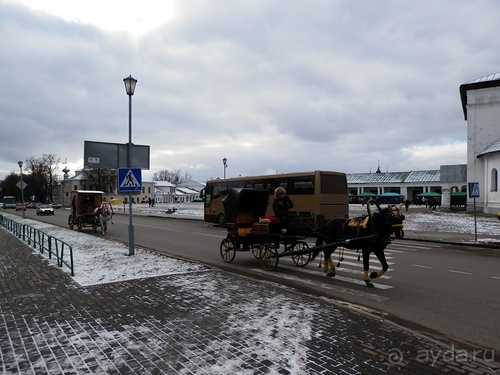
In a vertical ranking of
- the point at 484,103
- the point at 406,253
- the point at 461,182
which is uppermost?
the point at 484,103

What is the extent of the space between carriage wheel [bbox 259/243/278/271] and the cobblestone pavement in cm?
262

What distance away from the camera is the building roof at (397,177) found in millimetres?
79100

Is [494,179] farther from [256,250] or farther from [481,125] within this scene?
[256,250]

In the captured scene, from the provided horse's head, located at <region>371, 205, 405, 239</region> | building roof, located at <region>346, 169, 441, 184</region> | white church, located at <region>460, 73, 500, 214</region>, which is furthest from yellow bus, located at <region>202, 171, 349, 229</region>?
building roof, located at <region>346, 169, 441, 184</region>

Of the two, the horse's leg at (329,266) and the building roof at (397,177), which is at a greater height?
the building roof at (397,177)

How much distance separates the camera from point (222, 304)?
653cm

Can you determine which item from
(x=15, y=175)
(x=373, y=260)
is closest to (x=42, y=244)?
(x=373, y=260)

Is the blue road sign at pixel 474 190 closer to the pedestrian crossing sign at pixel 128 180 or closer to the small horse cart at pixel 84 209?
the pedestrian crossing sign at pixel 128 180

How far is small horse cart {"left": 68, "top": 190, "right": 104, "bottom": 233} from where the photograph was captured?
78.9 feet

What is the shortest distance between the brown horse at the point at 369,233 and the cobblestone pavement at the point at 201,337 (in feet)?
6.23

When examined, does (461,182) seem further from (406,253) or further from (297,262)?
(297,262)

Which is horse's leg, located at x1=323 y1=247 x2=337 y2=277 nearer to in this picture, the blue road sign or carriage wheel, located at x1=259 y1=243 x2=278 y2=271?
carriage wheel, located at x1=259 y1=243 x2=278 y2=271

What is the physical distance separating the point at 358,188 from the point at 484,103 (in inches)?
1796

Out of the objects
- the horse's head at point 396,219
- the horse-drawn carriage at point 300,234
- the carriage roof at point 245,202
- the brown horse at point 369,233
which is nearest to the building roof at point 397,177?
the carriage roof at point 245,202
